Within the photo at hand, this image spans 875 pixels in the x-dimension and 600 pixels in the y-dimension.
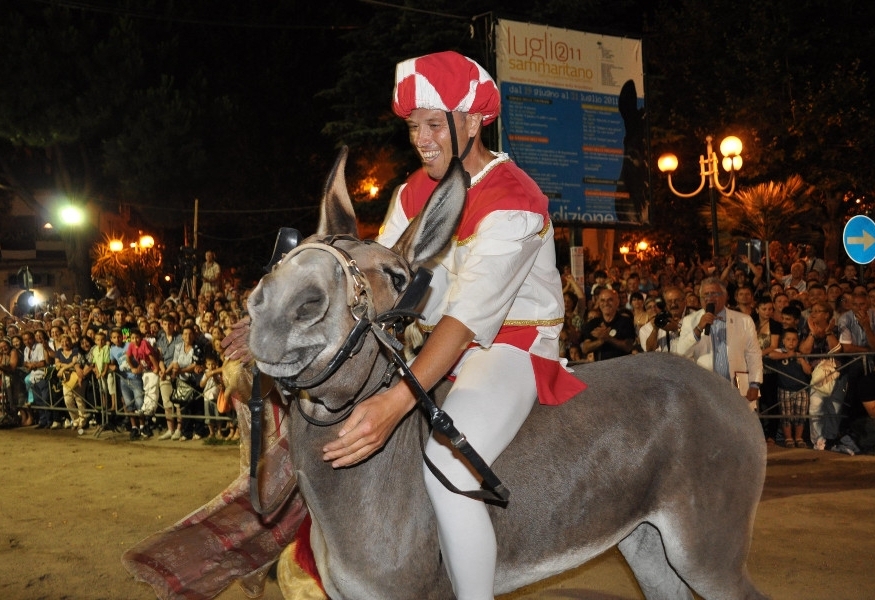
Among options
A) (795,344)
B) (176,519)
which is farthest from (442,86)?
(795,344)

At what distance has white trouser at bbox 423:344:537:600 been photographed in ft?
10.2

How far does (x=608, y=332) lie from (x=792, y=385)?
101 inches

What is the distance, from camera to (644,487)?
145 inches

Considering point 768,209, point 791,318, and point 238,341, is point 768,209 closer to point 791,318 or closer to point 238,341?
point 791,318

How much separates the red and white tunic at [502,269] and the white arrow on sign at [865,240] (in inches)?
465

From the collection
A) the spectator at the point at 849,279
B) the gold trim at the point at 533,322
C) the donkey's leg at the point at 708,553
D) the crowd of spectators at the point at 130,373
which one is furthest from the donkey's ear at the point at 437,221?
the spectator at the point at 849,279

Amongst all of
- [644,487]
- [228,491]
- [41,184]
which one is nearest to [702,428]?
[644,487]

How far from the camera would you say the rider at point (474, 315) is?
10.1ft

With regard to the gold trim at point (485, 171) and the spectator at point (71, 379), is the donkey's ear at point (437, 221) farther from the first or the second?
the spectator at point (71, 379)

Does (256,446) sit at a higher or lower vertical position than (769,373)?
higher

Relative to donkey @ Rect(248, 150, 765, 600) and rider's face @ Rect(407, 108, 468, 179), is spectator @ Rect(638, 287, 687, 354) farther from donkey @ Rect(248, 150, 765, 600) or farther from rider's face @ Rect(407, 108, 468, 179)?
rider's face @ Rect(407, 108, 468, 179)

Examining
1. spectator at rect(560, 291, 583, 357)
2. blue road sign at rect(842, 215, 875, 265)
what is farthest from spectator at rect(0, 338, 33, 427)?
blue road sign at rect(842, 215, 875, 265)

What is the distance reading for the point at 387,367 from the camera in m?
3.12

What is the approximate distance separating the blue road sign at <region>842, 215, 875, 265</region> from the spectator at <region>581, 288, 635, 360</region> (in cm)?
437
